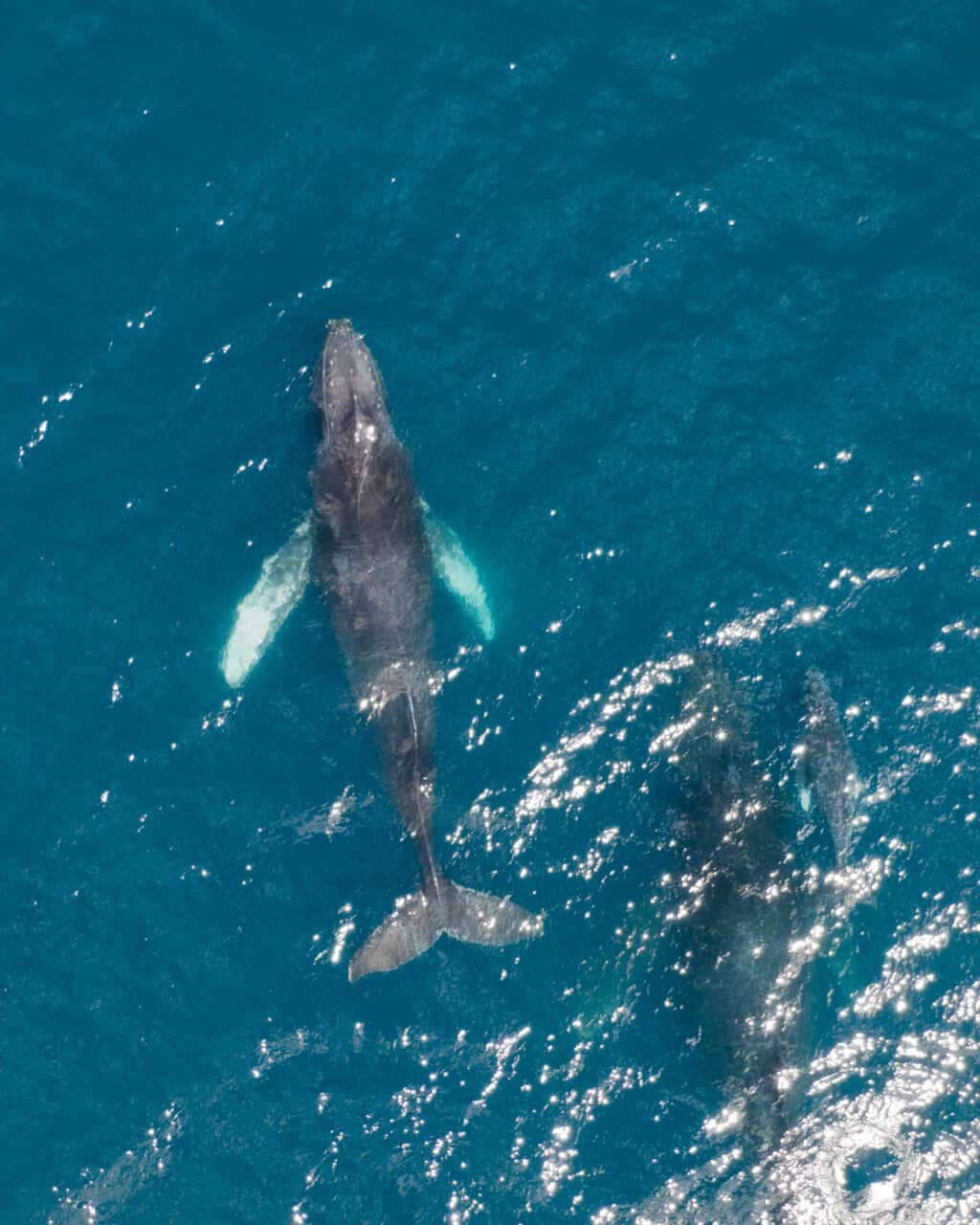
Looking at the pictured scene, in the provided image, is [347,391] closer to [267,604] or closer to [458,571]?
[458,571]

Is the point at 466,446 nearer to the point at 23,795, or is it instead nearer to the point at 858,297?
the point at 858,297

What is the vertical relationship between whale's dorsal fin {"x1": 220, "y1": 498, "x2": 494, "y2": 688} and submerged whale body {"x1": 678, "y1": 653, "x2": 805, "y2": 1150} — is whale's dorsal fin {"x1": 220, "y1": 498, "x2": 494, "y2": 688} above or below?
above

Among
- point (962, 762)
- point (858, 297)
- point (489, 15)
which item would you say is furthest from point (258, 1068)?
point (489, 15)

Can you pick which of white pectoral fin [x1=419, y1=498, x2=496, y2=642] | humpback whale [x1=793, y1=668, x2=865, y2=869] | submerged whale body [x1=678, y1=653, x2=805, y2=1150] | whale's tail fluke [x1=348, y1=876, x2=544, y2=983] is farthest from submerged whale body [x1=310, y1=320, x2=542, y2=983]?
humpback whale [x1=793, y1=668, x2=865, y2=869]

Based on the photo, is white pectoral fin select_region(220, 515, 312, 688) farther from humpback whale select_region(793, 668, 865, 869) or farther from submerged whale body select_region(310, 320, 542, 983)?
humpback whale select_region(793, 668, 865, 869)

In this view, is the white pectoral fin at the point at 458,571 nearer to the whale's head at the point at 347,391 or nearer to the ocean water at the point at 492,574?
the ocean water at the point at 492,574

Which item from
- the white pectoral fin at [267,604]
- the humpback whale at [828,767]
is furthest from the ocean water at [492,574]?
the white pectoral fin at [267,604]

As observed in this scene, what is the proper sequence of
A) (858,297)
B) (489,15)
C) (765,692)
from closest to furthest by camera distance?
1. (765,692)
2. (858,297)
3. (489,15)
